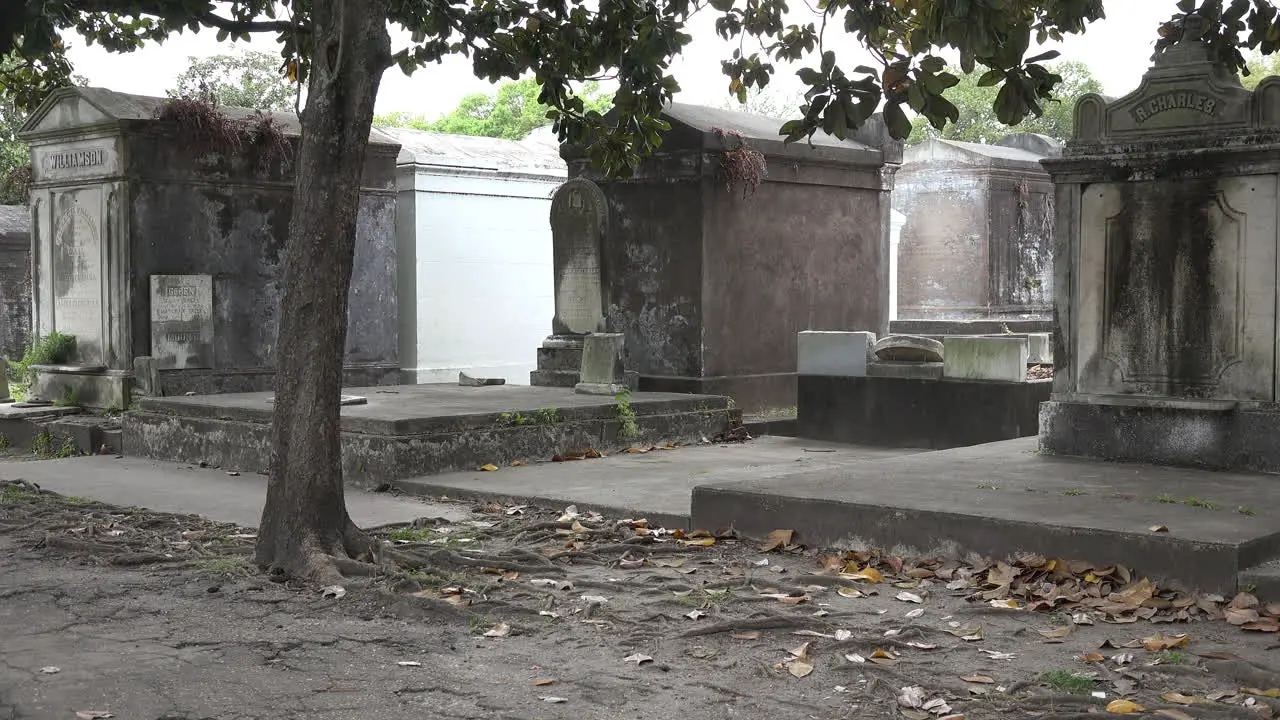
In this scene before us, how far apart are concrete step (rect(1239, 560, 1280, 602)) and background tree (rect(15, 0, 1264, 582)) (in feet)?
7.02

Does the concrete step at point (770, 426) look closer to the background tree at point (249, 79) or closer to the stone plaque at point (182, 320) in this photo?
the stone plaque at point (182, 320)

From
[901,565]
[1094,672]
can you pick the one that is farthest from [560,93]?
[1094,672]

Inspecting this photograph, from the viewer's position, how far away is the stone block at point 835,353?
12.9m

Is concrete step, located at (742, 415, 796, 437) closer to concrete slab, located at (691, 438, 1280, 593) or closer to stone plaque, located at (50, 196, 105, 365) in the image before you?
concrete slab, located at (691, 438, 1280, 593)

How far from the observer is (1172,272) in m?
8.34

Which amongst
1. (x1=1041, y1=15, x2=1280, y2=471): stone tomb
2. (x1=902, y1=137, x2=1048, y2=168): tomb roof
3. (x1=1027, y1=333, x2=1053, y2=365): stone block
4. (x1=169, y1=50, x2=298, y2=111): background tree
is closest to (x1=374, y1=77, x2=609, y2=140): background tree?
(x1=169, y1=50, x2=298, y2=111): background tree

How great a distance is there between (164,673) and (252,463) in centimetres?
618

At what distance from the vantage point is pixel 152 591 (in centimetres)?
622

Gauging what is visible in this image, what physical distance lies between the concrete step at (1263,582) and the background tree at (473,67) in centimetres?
214

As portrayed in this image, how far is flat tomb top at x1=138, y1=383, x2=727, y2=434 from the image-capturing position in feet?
32.8

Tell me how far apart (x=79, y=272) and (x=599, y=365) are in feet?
18.5

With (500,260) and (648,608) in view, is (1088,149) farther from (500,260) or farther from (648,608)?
(500,260)

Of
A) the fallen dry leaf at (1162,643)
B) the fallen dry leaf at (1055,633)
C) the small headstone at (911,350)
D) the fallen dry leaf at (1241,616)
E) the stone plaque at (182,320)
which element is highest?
the stone plaque at (182,320)

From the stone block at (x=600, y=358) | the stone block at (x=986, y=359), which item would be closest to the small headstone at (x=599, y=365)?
the stone block at (x=600, y=358)
